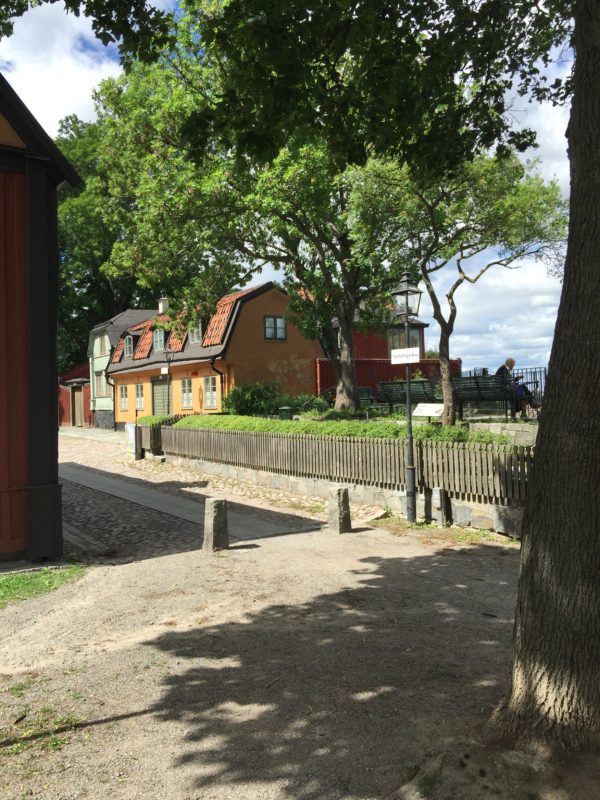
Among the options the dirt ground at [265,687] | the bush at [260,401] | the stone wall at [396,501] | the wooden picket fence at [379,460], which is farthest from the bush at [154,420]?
the dirt ground at [265,687]

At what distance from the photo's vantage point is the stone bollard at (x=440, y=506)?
34.1 ft

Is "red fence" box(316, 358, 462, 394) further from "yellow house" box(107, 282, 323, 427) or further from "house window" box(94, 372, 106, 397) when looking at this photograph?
"house window" box(94, 372, 106, 397)

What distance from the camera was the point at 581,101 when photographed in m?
3.37

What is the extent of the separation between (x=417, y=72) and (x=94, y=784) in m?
6.99

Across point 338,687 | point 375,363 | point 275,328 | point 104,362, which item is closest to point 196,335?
point 275,328

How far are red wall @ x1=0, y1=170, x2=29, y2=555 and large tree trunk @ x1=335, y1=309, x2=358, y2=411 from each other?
14106mm

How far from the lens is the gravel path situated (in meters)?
3.39

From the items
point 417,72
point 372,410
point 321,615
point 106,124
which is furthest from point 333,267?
point 321,615

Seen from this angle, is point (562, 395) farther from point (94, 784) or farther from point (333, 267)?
point (333, 267)

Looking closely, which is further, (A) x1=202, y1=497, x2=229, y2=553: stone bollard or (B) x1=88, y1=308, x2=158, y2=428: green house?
(B) x1=88, y1=308, x2=158, y2=428: green house

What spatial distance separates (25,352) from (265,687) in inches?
229

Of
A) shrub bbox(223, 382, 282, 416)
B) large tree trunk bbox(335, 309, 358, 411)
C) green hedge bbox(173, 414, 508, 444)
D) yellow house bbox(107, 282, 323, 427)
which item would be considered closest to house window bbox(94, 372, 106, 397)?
yellow house bbox(107, 282, 323, 427)

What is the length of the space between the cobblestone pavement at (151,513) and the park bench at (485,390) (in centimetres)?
581

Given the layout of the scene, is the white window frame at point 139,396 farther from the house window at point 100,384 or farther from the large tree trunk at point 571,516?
the large tree trunk at point 571,516
